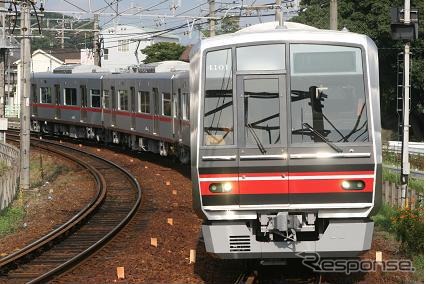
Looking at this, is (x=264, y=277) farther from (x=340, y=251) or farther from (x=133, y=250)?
(x=133, y=250)

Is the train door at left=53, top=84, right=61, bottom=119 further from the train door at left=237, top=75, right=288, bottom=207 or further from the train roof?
the train door at left=237, top=75, right=288, bottom=207

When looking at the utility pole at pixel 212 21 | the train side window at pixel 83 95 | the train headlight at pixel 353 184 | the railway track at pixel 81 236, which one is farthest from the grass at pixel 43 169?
the train headlight at pixel 353 184

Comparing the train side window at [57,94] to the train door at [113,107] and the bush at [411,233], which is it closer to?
the train door at [113,107]

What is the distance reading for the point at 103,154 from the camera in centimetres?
2909

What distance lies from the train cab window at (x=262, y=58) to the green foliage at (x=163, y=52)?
61.2 m

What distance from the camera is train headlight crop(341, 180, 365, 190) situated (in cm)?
855

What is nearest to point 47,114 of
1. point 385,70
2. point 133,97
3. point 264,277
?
point 133,97

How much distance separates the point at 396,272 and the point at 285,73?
9.62 ft

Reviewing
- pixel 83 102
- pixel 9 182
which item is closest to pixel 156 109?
pixel 9 182

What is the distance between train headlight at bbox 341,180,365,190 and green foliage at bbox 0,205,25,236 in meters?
7.87

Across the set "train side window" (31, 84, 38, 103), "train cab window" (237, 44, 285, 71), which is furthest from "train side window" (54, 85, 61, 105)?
"train cab window" (237, 44, 285, 71)

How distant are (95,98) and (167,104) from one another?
8.03 meters

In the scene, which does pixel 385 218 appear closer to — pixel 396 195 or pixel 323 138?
pixel 396 195

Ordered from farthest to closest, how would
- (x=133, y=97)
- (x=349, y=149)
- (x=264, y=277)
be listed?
(x=133, y=97) < (x=264, y=277) < (x=349, y=149)
